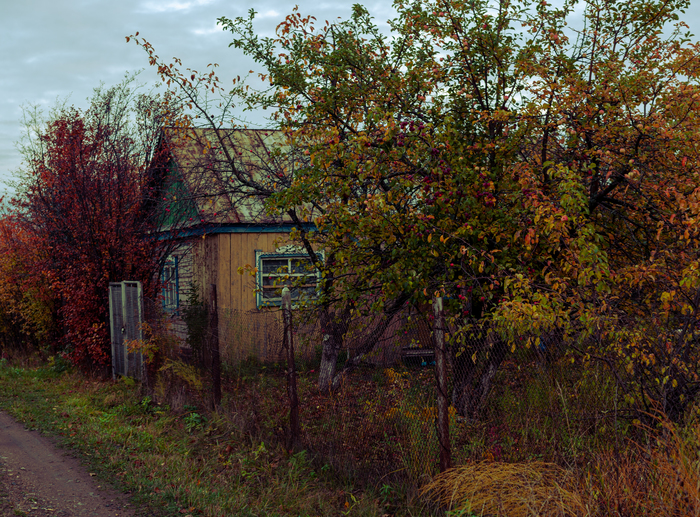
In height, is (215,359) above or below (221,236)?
below

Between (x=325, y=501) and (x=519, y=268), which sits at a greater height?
(x=519, y=268)

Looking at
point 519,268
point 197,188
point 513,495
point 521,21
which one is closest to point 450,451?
point 513,495

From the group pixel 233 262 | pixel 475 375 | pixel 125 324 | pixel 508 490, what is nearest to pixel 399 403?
pixel 475 375

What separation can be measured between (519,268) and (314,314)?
9.61 feet

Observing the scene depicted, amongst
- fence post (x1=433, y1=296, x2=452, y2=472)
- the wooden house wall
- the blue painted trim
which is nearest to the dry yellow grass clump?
fence post (x1=433, y1=296, x2=452, y2=472)

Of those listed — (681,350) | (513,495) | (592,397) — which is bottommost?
(513,495)

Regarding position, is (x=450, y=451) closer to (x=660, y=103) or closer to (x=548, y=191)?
(x=548, y=191)

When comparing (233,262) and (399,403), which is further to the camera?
(233,262)

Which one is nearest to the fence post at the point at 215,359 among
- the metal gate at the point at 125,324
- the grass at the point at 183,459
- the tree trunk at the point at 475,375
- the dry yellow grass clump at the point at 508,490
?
the grass at the point at 183,459

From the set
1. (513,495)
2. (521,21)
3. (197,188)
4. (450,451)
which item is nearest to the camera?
(513,495)

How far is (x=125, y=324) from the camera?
1125 cm

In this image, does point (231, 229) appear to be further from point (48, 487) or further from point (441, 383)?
point (441, 383)

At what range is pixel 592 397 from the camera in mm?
4914

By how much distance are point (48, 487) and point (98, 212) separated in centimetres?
678
